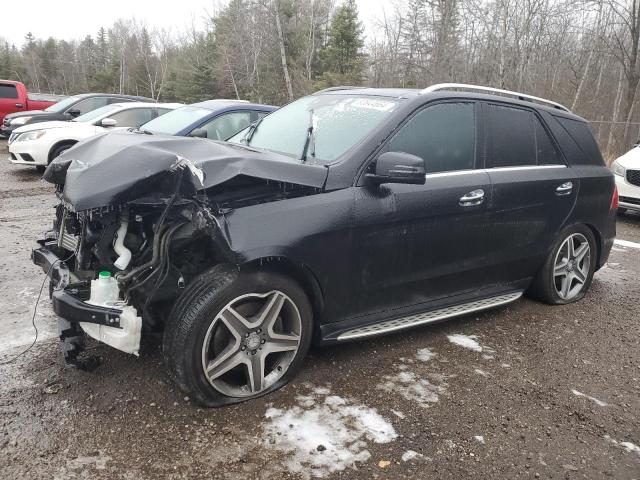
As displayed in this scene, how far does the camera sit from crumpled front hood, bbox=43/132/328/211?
2.47 metres

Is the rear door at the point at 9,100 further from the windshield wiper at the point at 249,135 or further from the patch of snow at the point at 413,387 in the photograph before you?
the patch of snow at the point at 413,387

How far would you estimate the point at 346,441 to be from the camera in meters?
2.54

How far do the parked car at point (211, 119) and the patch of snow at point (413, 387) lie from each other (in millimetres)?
4925

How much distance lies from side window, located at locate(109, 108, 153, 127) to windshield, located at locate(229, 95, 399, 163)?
7.03 meters

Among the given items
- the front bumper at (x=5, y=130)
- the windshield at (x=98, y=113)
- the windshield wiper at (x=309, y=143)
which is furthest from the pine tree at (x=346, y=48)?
the windshield wiper at (x=309, y=143)

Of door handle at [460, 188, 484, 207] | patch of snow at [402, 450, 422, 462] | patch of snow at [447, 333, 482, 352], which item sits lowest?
patch of snow at [402, 450, 422, 462]

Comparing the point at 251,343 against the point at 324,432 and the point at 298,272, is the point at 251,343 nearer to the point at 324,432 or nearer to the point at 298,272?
the point at 298,272

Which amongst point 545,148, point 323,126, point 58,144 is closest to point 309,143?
point 323,126

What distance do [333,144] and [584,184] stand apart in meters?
2.43

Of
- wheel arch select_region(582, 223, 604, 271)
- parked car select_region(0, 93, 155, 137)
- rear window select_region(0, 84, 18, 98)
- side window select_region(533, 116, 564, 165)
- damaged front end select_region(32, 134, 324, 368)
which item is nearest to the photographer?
damaged front end select_region(32, 134, 324, 368)

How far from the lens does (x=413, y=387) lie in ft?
10.1

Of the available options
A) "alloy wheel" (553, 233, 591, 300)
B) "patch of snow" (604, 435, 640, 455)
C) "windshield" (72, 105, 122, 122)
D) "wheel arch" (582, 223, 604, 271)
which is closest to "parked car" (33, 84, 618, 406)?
"alloy wheel" (553, 233, 591, 300)

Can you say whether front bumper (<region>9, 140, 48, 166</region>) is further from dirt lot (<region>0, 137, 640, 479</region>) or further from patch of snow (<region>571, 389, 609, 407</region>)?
patch of snow (<region>571, 389, 609, 407</region>)

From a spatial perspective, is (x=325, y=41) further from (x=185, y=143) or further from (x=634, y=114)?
(x=185, y=143)
